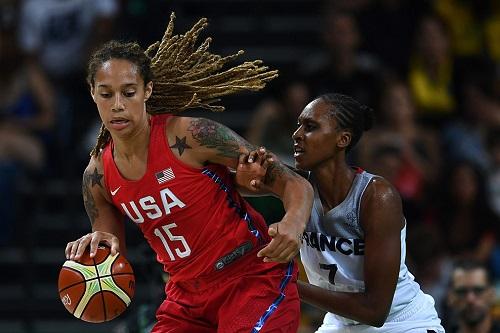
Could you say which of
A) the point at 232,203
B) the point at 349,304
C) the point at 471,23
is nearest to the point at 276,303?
the point at 349,304

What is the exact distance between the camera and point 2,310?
30.4ft

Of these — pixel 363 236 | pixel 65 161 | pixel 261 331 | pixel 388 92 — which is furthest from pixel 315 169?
pixel 65 161

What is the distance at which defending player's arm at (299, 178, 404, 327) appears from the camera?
17.3 feet

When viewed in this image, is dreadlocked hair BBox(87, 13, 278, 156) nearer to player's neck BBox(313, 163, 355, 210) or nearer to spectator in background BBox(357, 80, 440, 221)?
player's neck BBox(313, 163, 355, 210)

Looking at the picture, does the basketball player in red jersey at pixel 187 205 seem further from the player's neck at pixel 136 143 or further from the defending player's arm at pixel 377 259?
the defending player's arm at pixel 377 259

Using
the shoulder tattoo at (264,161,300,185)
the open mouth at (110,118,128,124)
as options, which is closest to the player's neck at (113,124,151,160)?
the open mouth at (110,118,128,124)

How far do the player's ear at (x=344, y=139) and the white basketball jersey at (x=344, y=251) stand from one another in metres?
0.17

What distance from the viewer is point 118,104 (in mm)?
5070

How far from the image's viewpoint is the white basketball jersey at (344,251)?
17.7 ft

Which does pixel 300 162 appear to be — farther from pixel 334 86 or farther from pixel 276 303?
pixel 334 86

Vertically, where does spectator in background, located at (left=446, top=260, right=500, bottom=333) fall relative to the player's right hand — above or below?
below

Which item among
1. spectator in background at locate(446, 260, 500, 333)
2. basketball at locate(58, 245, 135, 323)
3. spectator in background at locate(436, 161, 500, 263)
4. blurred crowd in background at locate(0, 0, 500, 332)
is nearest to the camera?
basketball at locate(58, 245, 135, 323)

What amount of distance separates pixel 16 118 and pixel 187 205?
4.97 metres

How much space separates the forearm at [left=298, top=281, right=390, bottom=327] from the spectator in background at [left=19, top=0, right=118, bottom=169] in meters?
4.96
